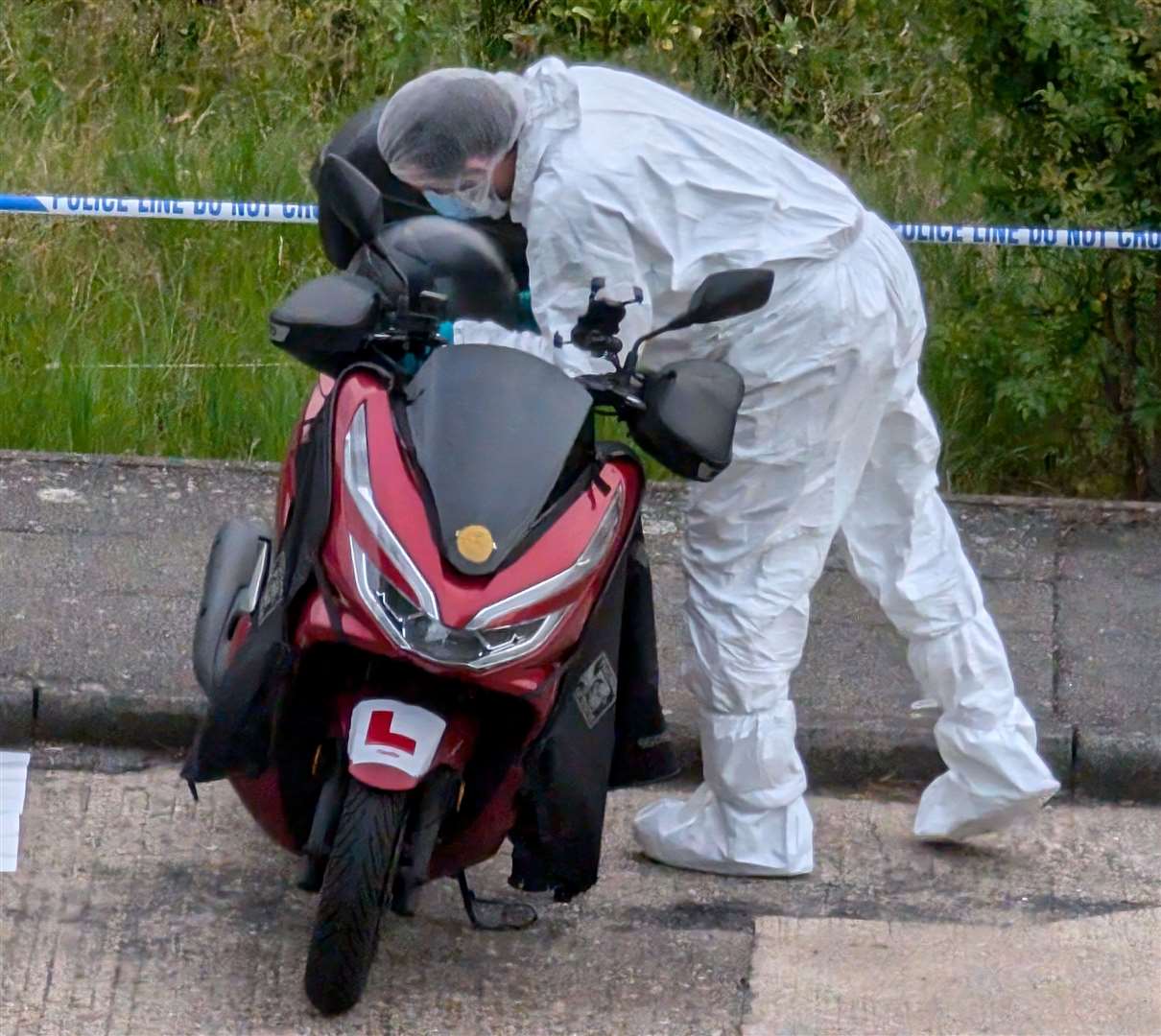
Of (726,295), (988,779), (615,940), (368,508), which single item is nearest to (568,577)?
(368,508)

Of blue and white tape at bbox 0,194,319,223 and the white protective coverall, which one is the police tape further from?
the white protective coverall

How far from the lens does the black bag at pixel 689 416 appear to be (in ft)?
12.5

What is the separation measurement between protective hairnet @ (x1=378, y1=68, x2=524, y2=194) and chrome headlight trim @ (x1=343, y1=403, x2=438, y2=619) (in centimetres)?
46

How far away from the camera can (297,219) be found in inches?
287

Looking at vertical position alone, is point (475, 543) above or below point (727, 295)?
below

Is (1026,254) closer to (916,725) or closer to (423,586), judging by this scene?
(916,725)

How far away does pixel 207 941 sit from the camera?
4.16 m

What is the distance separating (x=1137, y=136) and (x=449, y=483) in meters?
3.26

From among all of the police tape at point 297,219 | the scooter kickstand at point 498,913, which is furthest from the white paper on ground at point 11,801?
the police tape at point 297,219

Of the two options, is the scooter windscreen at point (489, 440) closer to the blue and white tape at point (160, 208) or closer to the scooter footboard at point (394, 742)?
the scooter footboard at point (394, 742)

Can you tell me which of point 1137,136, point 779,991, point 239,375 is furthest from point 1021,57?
point 779,991

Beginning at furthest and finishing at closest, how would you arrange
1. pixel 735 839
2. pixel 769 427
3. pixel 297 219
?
pixel 297 219 → pixel 735 839 → pixel 769 427

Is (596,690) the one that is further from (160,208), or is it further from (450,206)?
(160,208)

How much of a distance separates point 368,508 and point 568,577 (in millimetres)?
336
